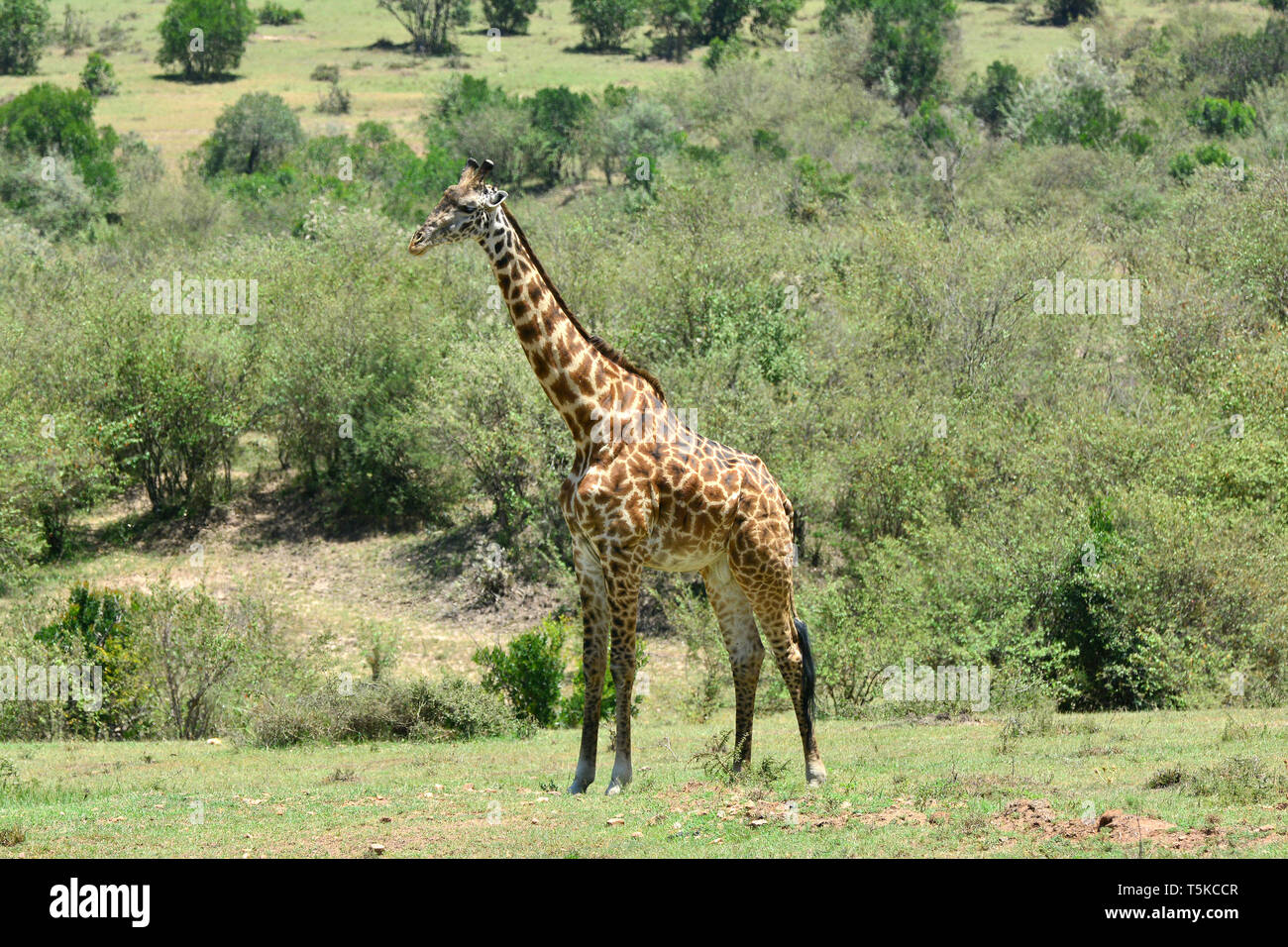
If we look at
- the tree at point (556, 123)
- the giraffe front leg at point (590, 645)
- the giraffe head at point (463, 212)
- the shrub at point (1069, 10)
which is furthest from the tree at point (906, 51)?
the giraffe front leg at point (590, 645)

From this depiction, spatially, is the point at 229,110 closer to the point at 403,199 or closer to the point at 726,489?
the point at 403,199

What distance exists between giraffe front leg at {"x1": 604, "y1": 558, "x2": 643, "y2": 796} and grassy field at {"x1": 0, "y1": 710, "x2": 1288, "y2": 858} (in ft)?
0.82

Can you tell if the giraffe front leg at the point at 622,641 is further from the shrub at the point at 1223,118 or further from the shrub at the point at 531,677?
the shrub at the point at 1223,118

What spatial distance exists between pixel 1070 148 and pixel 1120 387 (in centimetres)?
2578

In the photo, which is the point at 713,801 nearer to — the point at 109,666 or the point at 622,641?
the point at 622,641

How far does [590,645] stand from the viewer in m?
12.7

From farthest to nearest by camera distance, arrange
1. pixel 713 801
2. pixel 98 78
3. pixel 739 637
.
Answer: pixel 98 78 → pixel 739 637 → pixel 713 801

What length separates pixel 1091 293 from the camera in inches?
1278

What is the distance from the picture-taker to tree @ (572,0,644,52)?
8700 centimetres

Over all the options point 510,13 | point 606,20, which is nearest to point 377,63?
point 510,13

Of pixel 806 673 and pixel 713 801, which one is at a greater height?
pixel 806 673

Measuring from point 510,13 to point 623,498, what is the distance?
8600cm

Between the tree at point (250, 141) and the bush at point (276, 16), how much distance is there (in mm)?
30664

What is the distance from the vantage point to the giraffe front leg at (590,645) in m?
12.6
